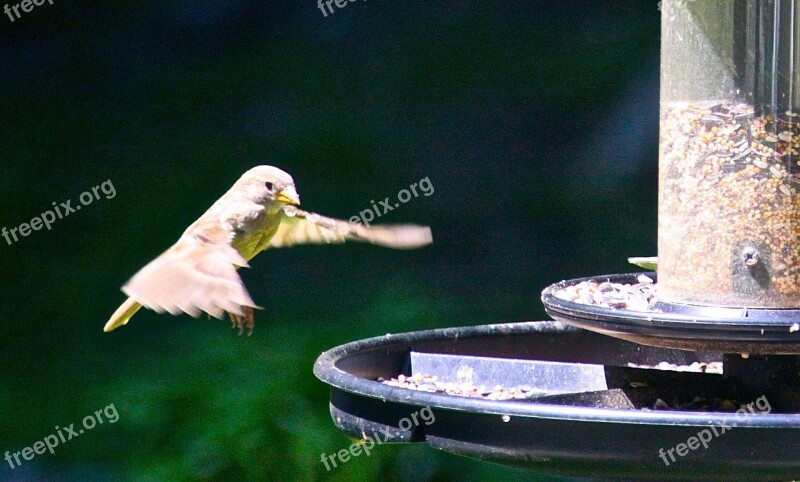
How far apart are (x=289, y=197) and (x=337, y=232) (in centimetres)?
20

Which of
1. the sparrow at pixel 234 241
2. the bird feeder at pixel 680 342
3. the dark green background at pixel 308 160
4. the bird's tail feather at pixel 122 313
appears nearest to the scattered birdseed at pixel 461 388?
the bird feeder at pixel 680 342

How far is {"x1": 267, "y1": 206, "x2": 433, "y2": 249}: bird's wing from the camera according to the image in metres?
2.90

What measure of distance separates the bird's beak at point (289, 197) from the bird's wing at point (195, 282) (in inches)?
7.2

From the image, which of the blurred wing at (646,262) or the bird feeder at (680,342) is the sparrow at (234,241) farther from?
the blurred wing at (646,262)

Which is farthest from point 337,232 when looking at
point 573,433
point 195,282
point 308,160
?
point 308,160

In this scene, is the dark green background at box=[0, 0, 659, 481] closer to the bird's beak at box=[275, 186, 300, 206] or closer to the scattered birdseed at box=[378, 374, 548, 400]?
the bird's beak at box=[275, 186, 300, 206]

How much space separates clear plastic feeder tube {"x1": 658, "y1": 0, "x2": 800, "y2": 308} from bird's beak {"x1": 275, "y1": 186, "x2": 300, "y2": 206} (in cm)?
100

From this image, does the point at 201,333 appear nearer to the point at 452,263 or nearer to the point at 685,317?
the point at 452,263

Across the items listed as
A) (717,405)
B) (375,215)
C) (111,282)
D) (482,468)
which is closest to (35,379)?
(111,282)

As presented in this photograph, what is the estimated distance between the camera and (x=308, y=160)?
528 cm

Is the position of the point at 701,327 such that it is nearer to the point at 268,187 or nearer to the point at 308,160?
the point at 268,187

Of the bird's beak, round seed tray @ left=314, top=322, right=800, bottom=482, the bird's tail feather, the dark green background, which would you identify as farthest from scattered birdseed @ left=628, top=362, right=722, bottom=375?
the dark green background

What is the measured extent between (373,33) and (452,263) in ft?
3.70

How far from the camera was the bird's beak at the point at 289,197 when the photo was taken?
2.96 metres
